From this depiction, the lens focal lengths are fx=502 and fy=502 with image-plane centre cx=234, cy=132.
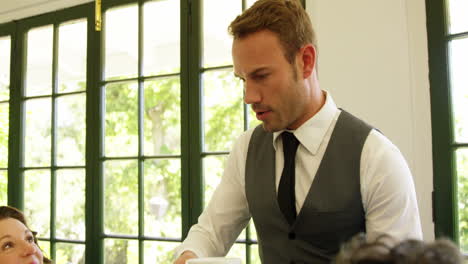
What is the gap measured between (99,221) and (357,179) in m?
2.23

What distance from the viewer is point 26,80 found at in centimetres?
356

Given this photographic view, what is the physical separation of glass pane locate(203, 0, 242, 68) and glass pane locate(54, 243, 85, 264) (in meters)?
1.63

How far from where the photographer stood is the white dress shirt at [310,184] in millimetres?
1238

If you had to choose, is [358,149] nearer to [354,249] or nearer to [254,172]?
[254,172]

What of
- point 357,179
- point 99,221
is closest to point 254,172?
point 357,179

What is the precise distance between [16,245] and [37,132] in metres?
1.78

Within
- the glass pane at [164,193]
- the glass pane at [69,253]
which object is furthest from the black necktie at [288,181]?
the glass pane at [164,193]

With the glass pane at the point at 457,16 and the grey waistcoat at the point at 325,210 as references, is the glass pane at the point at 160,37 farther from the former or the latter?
the grey waistcoat at the point at 325,210

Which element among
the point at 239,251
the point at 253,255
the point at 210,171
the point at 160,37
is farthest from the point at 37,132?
the point at 253,255

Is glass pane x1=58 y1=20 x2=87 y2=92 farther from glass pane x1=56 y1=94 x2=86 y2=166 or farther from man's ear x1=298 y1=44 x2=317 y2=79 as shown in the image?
man's ear x1=298 y1=44 x2=317 y2=79

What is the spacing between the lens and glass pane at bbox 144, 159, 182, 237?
4996 mm

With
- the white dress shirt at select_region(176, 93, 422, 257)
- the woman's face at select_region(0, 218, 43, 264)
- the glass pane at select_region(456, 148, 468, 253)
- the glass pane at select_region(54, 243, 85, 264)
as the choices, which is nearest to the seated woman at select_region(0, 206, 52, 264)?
the woman's face at select_region(0, 218, 43, 264)

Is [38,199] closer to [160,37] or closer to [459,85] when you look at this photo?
[160,37]

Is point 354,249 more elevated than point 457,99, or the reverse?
point 457,99
